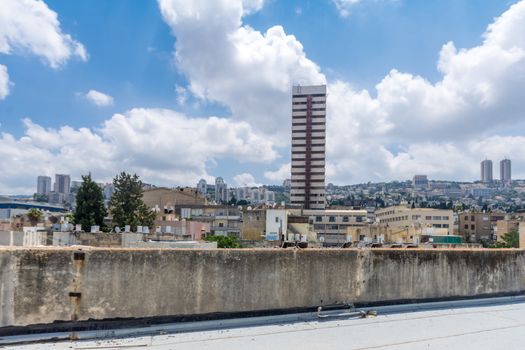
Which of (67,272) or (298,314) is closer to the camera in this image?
(67,272)

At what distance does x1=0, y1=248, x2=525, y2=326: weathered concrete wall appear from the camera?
15.6 ft

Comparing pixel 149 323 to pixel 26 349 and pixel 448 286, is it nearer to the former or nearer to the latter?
pixel 26 349

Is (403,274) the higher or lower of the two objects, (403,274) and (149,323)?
the higher

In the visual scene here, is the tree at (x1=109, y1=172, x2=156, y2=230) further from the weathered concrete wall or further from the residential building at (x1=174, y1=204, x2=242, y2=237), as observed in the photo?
the weathered concrete wall

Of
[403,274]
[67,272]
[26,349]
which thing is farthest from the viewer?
[403,274]

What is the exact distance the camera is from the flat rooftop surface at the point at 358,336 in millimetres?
4750

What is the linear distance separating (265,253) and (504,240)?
2341 inches

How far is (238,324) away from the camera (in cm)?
546

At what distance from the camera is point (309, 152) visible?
9694cm

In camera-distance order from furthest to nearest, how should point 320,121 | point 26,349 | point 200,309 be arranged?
1. point 320,121
2. point 200,309
3. point 26,349

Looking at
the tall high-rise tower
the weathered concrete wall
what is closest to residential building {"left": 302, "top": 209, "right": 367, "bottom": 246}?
the tall high-rise tower

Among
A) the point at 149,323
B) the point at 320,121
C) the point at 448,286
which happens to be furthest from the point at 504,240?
the point at 149,323

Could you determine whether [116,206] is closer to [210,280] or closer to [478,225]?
[210,280]

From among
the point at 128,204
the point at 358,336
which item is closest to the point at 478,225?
the point at 128,204
